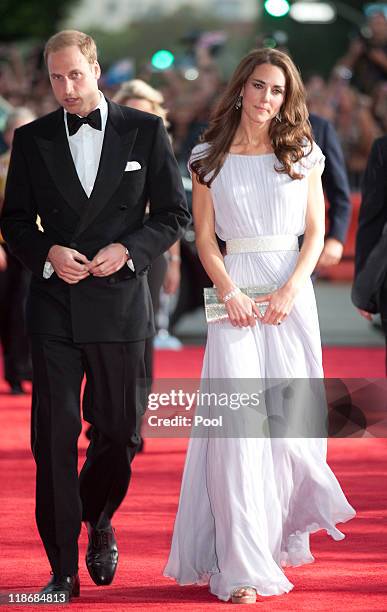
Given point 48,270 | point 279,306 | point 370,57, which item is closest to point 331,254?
point 279,306

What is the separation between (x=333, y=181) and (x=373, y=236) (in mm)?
1614

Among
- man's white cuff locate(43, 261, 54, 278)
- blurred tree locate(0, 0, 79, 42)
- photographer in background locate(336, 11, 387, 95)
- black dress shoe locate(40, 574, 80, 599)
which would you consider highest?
man's white cuff locate(43, 261, 54, 278)

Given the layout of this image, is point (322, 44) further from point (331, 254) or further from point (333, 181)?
point (331, 254)

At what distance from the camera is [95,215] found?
19.3 ft

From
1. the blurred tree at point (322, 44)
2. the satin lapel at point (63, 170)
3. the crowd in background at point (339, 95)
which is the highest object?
the satin lapel at point (63, 170)

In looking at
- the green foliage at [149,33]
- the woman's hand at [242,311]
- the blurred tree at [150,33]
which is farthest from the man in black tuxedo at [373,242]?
the green foliage at [149,33]

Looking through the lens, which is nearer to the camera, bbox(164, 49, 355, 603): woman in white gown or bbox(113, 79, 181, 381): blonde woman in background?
bbox(164, 49, 355, 603): woman in white gown

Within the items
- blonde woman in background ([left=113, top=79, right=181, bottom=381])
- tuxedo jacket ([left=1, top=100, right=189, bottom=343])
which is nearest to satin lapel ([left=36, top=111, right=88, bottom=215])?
tuxedo jacket ([left=1, top=100, right=189, bottom=343])

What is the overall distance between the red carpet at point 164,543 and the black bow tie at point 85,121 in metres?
1.83

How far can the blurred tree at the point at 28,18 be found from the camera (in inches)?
2191

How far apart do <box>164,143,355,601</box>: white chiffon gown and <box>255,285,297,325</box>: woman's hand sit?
111mm

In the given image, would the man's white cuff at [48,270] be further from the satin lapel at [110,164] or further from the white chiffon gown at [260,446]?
the white chiffon gown at [260,446]

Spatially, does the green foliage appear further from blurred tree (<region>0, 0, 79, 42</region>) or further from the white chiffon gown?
the white chiffon gown

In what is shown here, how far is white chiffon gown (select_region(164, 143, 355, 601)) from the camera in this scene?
19.3ft
